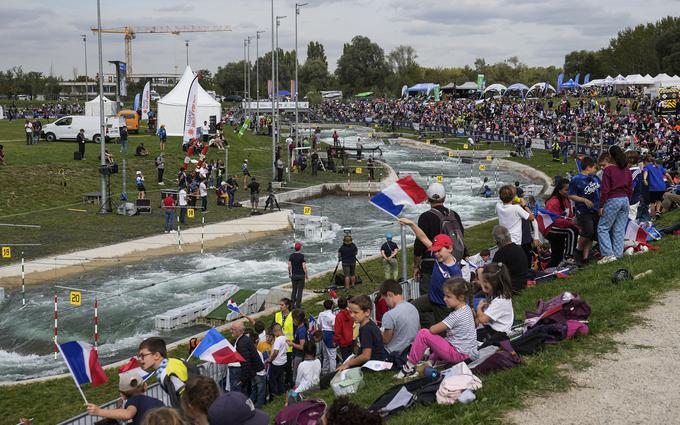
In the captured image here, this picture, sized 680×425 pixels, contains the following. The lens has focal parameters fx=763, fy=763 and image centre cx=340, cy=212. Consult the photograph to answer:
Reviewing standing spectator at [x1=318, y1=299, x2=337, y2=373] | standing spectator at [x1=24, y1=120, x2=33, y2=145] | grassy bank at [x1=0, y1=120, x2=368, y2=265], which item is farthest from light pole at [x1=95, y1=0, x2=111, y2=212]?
standing spectator at [x1=318, y1=299, x2=337, y2=373]

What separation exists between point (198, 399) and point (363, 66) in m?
152

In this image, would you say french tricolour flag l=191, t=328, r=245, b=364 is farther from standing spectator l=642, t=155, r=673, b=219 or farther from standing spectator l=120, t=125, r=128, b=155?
standing spectator l=120, t=125, r=128, b=155

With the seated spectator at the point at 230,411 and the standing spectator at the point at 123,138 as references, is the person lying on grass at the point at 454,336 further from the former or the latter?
the standing spectator at the point at 123,138

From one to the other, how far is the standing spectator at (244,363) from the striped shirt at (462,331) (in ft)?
11.2

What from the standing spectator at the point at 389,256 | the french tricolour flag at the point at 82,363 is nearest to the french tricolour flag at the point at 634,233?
the standing spectator at the point at 389,256

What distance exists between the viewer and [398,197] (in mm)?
11938

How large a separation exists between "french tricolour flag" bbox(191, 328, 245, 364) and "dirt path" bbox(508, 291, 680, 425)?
12.5 ft

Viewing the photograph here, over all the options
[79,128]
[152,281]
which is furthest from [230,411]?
[79,128]

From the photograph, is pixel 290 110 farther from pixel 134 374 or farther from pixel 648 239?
pixel 134 374

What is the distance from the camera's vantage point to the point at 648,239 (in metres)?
14.8

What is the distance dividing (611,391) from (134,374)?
177 inches

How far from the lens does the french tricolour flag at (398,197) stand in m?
11.9

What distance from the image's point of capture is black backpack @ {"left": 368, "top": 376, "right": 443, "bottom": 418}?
7.45 m

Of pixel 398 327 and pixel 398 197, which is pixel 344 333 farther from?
pixel 398 197
